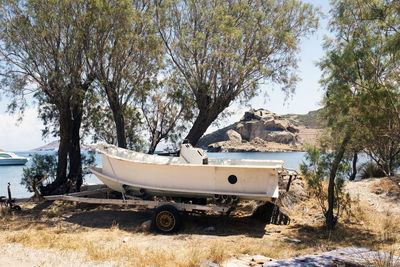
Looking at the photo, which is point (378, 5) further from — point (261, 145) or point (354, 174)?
point (261, 145)

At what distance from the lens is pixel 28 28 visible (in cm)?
1018

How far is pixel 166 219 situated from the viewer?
25.1ft

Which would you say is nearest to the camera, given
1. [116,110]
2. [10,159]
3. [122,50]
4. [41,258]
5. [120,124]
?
[41,258]

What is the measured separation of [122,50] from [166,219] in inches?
244

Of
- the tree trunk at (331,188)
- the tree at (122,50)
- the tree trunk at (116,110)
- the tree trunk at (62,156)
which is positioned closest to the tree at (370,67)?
the tree trunk at (331,188)

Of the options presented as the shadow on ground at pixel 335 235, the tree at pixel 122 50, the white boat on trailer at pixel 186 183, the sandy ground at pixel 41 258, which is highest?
the tree at pixel 122 50

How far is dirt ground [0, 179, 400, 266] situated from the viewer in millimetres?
5434

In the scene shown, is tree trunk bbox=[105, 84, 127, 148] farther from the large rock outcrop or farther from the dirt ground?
the large rock outcrop

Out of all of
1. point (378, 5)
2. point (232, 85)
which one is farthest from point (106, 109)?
point (378, 5)

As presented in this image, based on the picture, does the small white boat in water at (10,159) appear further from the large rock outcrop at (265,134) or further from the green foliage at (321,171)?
the green foliage at (321,171)

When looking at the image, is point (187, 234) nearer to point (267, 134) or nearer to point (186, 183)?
point (186, 183)

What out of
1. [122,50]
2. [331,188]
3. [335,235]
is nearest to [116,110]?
[122,50]

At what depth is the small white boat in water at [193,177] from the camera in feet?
24.6

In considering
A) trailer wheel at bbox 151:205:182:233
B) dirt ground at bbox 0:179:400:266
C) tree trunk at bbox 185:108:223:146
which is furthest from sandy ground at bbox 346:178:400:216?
trailer wheel at bbox 151:205:182:233
